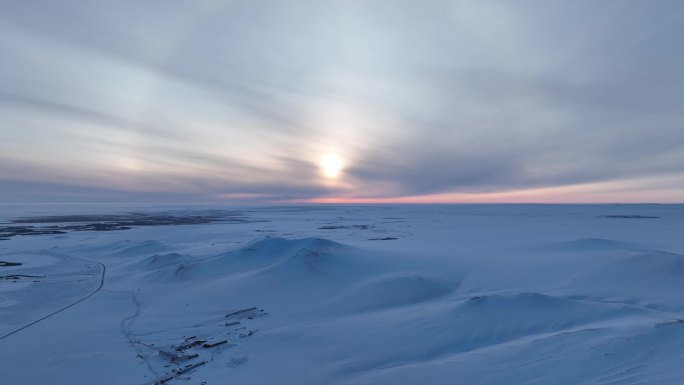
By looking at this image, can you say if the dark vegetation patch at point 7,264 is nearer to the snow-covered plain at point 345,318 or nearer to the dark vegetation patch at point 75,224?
the snow-covered plain at point 345,318

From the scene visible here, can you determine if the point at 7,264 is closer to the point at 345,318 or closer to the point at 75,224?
the point at 345,318

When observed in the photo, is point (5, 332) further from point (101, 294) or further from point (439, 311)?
point (439, 311)

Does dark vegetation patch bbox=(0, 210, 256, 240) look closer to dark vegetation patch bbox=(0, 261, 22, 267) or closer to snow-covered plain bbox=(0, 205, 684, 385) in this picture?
dark vegetation patch bbox=(0, 261, 22, 267)

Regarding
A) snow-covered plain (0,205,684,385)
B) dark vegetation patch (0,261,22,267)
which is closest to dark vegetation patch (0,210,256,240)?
dark vegetation patch (0,261,22,267)

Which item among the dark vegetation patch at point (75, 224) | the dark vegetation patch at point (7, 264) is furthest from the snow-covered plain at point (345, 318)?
the dark vegetation patch at point (75, 224)

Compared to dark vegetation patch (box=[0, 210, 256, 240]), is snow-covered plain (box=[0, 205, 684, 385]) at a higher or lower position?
lower

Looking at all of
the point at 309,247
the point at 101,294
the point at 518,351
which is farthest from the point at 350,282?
the point at 101,294

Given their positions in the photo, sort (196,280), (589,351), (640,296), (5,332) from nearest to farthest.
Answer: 1. (589,351)
2. (5,332)
3. (640,296)
4. (196,280)

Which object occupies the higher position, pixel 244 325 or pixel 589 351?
pixel 589 351
